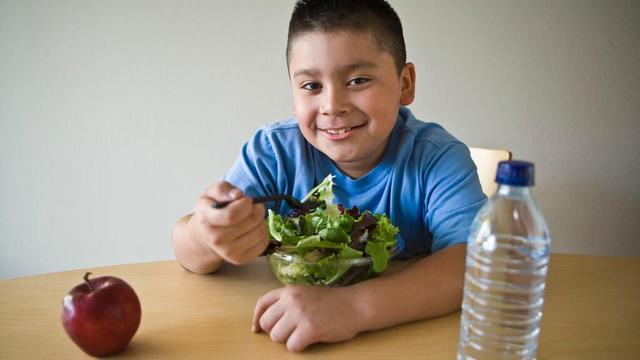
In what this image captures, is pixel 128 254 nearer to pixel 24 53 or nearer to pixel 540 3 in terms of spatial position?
pixel 24 53

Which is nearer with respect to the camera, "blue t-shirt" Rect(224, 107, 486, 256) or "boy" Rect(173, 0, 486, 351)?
"boy" Rect(173, 0, 486, 351)

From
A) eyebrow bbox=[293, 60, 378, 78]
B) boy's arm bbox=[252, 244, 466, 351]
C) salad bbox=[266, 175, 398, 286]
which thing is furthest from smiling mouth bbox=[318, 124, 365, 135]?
boy's arm bbox=[252, 244, 466, 351]

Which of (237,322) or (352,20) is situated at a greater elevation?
(352,20)

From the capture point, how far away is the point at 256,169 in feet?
3.57

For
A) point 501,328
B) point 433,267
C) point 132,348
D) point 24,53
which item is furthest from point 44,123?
point 501,328

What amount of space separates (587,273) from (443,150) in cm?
37

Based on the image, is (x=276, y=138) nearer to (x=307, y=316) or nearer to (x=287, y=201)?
(x=287, y=201)

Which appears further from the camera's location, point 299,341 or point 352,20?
point 352,20

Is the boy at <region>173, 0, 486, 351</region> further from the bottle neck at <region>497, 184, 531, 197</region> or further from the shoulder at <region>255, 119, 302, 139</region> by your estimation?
the bottle neck at <region>497, 184, 531, 197</region>

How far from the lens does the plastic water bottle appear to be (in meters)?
0.62

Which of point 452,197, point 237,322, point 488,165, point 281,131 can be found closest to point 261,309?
point 237,322

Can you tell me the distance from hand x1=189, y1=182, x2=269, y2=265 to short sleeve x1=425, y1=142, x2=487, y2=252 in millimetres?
366

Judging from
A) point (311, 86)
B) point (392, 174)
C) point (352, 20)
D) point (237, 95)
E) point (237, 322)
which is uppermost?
point (352, 20)

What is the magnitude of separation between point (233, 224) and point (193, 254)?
0.22 meters
